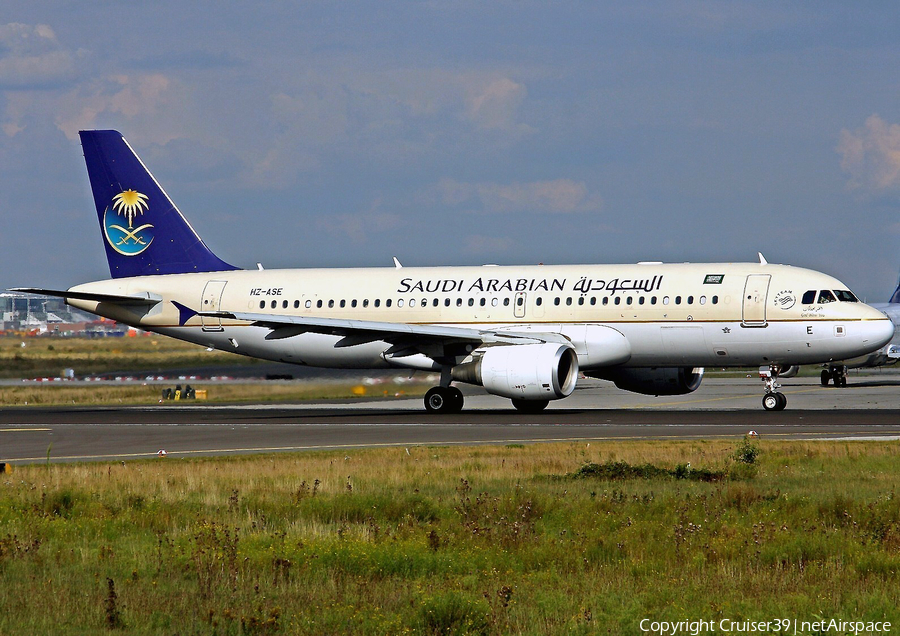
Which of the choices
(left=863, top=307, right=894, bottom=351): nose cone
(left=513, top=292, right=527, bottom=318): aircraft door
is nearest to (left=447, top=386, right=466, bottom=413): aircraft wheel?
(left=513, top=292, right=527, bottom=318): aircraft door

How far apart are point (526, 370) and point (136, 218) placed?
56.9 feet

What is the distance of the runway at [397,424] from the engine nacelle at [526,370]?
86 centimetres

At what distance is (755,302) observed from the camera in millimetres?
33969

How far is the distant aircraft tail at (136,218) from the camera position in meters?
42.3

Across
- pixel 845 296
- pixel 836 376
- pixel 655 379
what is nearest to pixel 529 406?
pixel 655 379

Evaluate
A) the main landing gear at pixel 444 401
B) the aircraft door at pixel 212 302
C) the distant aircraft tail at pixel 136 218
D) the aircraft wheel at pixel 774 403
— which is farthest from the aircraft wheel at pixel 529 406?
the distant aircraft tail at pixel 136 218

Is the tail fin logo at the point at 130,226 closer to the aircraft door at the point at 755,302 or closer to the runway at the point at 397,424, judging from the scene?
the runway at the point at 397,424

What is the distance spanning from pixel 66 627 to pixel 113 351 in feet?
140

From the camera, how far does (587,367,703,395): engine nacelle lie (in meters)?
37.0

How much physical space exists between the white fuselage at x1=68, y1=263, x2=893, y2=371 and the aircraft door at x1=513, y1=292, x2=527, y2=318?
0.04m

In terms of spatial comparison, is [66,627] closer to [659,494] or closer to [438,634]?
[438,634]

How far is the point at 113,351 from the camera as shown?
50406 millimetres

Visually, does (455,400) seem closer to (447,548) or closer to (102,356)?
(102,356)

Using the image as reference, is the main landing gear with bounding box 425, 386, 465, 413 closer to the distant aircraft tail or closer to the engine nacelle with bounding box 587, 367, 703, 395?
the engine nacelle with bounding box 587, 367, 703, 395
